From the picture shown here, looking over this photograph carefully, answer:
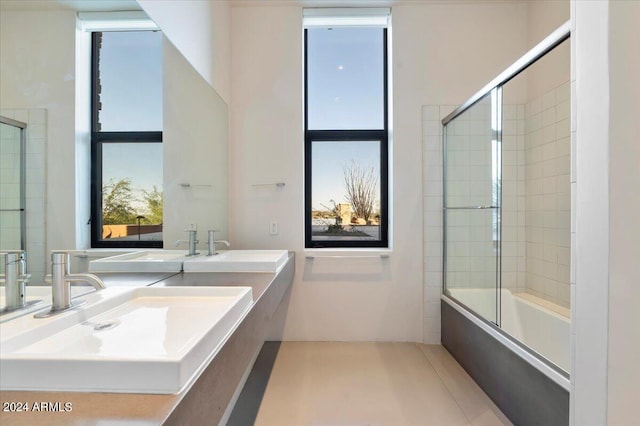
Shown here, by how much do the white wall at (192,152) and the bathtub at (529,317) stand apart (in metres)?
1.95

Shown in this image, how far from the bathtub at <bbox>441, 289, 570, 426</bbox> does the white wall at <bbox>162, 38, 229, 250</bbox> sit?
1.85 m

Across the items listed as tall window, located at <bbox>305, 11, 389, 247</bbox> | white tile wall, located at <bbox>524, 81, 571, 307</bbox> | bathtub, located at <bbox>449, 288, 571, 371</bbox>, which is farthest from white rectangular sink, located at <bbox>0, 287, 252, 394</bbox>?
white tile wall, located at <bbox>524, 81, 571, 307</bbox>

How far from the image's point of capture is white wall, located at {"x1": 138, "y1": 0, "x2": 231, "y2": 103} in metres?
1.65

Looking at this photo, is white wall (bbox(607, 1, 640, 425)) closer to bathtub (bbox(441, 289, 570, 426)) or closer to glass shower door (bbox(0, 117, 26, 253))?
bathtub (bbox(441, 289, 570, 426))

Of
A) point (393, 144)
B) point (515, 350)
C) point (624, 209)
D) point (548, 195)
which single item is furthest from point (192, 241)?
point (548, 195)

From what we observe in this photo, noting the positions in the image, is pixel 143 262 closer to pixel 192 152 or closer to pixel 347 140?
pixel 192 152

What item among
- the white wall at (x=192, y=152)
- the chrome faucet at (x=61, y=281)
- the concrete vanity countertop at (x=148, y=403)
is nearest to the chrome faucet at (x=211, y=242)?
the white wall at (x=192, y=152)

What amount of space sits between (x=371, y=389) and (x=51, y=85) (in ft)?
6.84

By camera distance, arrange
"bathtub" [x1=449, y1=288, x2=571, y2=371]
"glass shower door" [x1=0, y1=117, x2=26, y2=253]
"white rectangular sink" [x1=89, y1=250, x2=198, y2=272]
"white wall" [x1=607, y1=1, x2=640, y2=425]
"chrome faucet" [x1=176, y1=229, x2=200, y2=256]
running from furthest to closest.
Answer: "bathtub" [x1=449, y1=288, x2=571, y2=371]
"chrome faucet" [x1=176, y1=229, x2=200, y2=256]
"white rectangular sink" [x1=89, y1=250, x2=198, y2=272]
"white wall" [x1=607, y1=1, x2=640, y2=425]
"glass shower door" [x1=0, y1=117, x2=26, y2=253]

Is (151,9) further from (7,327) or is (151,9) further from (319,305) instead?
(319,305)

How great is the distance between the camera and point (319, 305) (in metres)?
2.61

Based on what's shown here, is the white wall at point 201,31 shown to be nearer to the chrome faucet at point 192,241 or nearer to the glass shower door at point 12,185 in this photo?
the glass shower door at point 12,185

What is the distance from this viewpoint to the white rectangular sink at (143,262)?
1213mm

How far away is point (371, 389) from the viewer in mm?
1907
